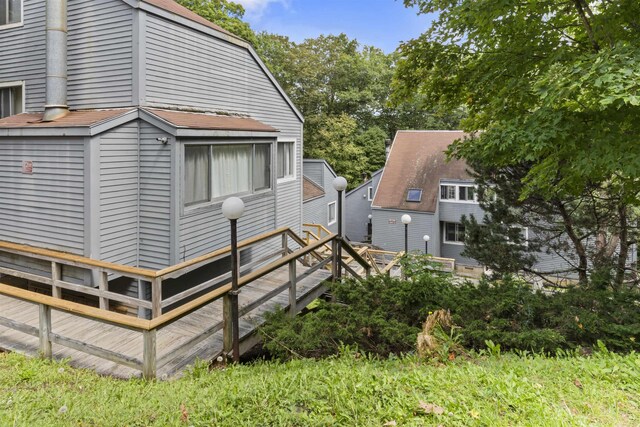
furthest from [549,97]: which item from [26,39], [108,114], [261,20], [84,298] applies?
[261,20]

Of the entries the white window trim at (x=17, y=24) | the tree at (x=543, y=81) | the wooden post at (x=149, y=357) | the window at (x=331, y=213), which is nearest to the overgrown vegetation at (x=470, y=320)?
the wooden post at (x=149, y=357)

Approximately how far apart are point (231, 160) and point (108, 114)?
2526mm

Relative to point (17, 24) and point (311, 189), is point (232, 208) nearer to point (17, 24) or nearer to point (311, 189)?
point (17, 24)

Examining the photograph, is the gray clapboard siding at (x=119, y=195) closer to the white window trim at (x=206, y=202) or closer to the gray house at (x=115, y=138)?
the gray house at (x=115, y=138)

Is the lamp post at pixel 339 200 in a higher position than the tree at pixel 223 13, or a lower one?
lower

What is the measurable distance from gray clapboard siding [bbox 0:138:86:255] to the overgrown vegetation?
4215mm

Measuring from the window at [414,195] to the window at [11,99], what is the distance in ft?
64.3

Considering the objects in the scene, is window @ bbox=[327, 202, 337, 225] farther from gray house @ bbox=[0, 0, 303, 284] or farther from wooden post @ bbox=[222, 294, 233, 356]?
wooden post @ bbox=[222, 294, 233, 356]

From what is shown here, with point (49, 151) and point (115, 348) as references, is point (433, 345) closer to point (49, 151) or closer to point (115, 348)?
point (115, 348)

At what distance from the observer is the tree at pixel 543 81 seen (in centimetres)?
501

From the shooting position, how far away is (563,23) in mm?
7152

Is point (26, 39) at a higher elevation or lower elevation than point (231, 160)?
higher

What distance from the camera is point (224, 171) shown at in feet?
28.8

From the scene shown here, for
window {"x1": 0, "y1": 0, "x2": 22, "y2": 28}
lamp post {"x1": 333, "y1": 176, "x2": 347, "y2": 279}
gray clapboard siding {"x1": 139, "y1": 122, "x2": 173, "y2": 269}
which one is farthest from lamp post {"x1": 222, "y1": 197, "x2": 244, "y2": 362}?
window {"x1": 0, "y1": 0, "x2": 22, "y2": 28}
